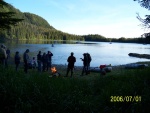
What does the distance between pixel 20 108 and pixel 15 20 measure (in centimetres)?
344

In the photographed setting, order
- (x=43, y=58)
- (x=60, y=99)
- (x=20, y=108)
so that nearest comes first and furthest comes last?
(x=20, y=108) < (x=60, y=99) < (x=43, y=58)

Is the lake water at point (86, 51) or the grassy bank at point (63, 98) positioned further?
the lake water at point (86, 51)

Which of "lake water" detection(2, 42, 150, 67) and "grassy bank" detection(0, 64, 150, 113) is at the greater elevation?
"grassy bank" detection(0, 64, 150, 113)

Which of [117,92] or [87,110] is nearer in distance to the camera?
[87,110]

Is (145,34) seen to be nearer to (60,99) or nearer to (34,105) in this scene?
(60,99)

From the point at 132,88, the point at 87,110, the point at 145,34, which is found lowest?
the point at 87,110

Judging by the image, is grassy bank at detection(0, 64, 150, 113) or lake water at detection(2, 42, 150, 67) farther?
lake water at detection(2, 42, 150, 67)

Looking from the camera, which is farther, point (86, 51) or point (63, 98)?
point (86, 51)

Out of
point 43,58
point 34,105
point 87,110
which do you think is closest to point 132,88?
point 87,110

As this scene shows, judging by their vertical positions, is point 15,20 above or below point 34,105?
above

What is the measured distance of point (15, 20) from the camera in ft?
28.4

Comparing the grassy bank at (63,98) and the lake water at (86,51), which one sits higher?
the grassy bank at (63,98)

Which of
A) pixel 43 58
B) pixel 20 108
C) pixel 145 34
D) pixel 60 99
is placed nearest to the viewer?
pixel 20 108

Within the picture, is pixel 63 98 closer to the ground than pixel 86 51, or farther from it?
farther from it
